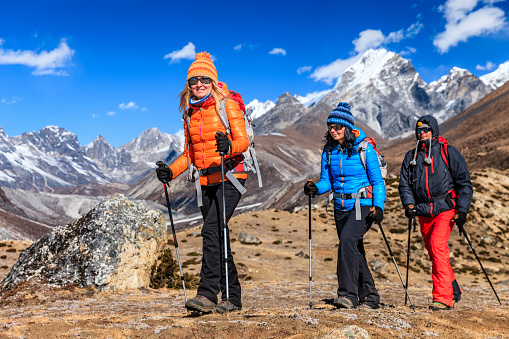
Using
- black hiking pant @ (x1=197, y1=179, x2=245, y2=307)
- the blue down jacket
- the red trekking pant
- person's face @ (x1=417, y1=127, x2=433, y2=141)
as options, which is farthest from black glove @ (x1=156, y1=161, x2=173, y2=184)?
the red trekking pant

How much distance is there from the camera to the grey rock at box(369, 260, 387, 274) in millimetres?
22131

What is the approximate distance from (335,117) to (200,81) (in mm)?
2632

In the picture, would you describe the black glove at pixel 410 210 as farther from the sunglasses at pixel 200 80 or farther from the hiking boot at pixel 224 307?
the sunglasses at pixel 200 80

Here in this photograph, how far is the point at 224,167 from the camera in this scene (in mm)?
6754

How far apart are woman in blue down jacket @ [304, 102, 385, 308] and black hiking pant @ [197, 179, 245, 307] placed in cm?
175

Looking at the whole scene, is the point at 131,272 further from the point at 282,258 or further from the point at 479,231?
the point at 479,231

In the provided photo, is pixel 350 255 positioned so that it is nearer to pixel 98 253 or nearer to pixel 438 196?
pixel 438 196

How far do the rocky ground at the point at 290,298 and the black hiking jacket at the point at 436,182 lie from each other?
2049 millimetres

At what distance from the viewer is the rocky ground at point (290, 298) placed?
5445 mm

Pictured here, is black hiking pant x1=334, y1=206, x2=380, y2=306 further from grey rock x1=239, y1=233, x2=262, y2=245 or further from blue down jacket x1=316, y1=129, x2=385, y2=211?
grey rock x1=239, y1=233, x2=262, y2=245

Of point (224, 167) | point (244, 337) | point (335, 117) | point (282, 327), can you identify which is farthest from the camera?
point (335, 117)

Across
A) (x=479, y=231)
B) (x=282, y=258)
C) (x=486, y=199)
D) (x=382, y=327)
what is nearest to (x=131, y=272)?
(x=382, y=327)

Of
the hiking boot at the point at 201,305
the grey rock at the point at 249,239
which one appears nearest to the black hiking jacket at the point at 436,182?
Answer: the hiking boot at the point at 201,305

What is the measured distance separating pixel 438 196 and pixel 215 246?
4708mm
